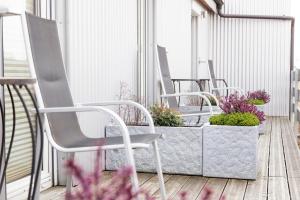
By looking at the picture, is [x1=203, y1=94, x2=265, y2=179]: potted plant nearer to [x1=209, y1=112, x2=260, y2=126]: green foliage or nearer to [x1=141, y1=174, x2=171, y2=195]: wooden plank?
[x1=209, y1=112, x2=260, y2=126]: green foliage

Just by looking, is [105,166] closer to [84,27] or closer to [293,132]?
[84,27]

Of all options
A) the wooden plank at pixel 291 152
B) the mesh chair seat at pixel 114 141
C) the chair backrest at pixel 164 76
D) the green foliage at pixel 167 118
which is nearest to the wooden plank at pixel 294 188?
the wooden plank at pixel 291 152

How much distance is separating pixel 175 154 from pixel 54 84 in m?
1.43

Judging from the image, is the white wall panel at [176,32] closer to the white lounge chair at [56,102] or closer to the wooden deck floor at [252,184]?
the wooden deck floor at [252,184]

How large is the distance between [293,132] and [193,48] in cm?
254

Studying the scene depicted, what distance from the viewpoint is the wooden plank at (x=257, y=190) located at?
9.46 feet

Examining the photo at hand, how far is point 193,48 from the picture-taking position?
8289 mm

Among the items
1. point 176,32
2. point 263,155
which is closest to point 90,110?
point 263,155

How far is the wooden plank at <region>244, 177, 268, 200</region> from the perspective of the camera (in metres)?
2.88

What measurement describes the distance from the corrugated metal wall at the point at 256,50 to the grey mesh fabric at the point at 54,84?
7.40 metres

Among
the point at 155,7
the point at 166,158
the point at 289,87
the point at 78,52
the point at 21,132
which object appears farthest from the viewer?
the point at 289,87

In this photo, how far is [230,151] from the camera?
342 centimetres

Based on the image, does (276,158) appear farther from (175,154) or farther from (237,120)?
(175,154)

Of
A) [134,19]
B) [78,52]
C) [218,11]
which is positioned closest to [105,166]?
[78,52]
